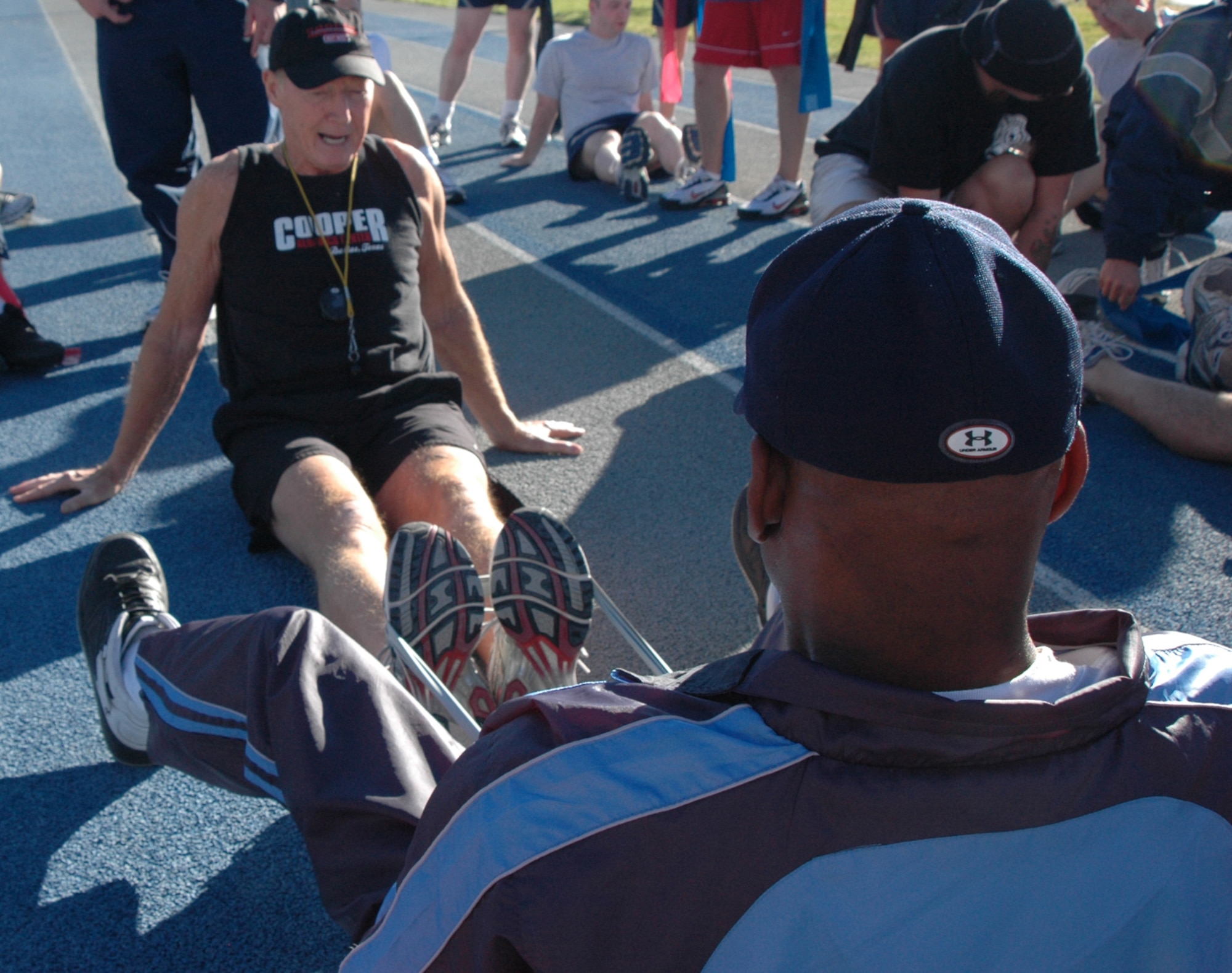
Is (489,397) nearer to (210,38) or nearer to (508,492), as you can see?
(508,492)

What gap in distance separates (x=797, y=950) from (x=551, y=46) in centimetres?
758

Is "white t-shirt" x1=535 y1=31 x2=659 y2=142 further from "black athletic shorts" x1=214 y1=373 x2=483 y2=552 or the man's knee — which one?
the man's knee

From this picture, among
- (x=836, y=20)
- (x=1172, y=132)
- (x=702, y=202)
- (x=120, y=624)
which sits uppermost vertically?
(x=1172, y=132)

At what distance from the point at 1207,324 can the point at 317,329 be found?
3045mm

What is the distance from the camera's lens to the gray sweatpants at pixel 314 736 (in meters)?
1.56

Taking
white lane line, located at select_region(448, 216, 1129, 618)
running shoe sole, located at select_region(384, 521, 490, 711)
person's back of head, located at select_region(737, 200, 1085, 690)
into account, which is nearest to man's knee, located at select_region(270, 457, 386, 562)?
running shoe sole, located at select_region(384, 521, 490, 711)

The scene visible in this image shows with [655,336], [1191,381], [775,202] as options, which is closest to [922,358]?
[1191,381]

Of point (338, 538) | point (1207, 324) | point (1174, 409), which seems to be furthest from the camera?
point (1207, 324)

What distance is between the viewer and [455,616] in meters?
2.22

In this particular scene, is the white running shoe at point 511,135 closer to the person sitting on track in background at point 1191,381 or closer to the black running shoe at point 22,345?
the black running shoe at point 22,345

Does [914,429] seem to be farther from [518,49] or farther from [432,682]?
[518,49]

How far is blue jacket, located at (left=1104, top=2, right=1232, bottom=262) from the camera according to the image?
13.3 ft

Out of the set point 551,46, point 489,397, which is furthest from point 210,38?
point 551,46

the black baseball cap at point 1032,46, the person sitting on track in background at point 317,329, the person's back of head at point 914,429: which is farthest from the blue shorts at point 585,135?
the person's back of head at point 914,429
